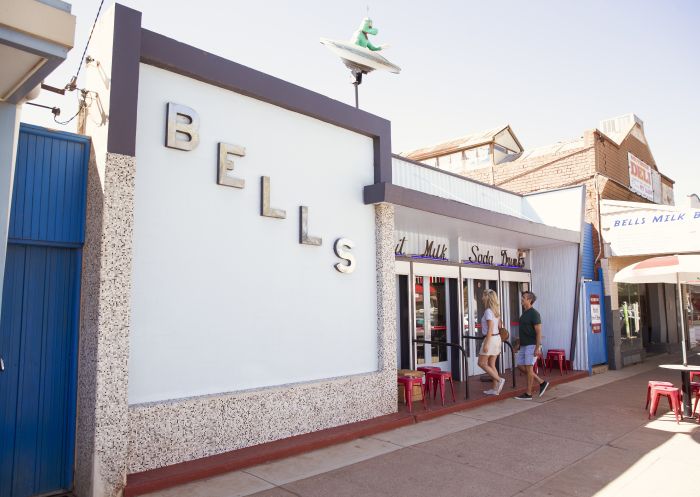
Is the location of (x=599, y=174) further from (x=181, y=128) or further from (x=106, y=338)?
(x=106, y=338)

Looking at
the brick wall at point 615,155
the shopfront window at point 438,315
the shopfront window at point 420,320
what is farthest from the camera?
the brick wall at point 615,155

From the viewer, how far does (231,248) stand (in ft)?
18.1

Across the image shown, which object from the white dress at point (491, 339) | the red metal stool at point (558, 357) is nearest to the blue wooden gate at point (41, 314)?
the white dress at point (491, 339)

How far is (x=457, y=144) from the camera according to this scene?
18.6 metres

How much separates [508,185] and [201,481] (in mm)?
13900

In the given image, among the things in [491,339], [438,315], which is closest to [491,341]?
[491,339]

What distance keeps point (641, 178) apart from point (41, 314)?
18139 mm

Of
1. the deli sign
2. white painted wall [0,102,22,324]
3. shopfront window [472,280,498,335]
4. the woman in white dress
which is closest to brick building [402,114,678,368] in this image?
the deli sign

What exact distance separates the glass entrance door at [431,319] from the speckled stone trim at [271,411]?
239cm

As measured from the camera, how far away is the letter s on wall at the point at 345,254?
6617 mm

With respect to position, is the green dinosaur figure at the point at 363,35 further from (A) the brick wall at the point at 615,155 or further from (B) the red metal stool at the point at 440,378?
(A) the brick wall at the point at 615,155

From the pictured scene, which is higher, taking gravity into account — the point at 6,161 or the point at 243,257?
the point at 6,161

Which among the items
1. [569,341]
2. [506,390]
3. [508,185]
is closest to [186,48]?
[506,390]

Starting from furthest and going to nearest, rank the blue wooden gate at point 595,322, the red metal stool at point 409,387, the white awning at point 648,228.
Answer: the blue wooden gate at point 595,322, the white awning at point 648,228, the red metal stool at point 409,387
